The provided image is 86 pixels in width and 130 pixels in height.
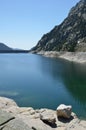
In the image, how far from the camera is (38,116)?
20578mm

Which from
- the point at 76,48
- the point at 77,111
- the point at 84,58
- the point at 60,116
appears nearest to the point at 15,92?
the point at 77,111

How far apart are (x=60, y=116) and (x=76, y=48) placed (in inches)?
5676

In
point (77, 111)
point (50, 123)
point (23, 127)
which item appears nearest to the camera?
point (23, 127)

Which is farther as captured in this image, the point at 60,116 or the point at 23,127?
the point at 60,116

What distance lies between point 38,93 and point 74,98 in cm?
673

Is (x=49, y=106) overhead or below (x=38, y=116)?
below

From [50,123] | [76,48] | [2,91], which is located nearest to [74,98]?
[2,91]

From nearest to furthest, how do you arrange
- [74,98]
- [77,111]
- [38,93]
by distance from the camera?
[77,111] < [74,98] < [38,93]

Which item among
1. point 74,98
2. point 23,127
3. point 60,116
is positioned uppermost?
point 23,127

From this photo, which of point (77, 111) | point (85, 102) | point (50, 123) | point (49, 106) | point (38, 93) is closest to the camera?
point (50, 123)

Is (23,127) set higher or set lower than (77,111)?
higher

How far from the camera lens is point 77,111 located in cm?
3195

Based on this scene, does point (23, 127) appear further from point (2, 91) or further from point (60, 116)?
point (2, 91)

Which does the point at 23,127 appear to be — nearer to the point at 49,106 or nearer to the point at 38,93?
the point at 49,106
